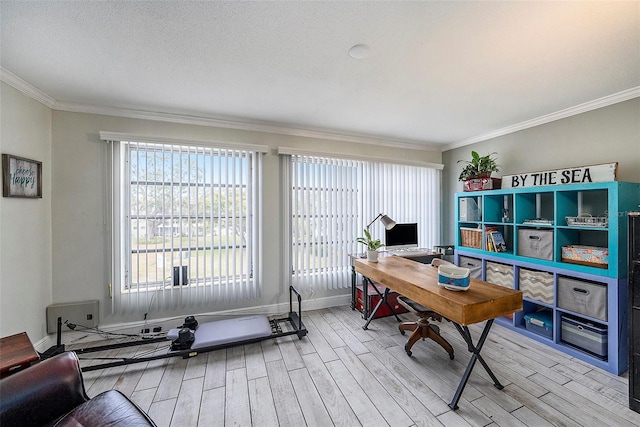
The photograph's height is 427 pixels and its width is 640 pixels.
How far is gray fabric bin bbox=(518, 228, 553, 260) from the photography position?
2.48 m

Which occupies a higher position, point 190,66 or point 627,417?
point 190,66

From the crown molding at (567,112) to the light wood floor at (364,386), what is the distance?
8.07ft

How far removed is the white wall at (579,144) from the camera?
225cm

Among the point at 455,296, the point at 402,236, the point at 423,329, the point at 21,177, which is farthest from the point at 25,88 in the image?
the point at 402,236

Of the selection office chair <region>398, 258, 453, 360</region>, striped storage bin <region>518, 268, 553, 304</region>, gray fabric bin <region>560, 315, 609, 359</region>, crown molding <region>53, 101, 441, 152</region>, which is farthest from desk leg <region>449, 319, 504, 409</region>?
crown molding <region>53, 101, 441, 152</region>

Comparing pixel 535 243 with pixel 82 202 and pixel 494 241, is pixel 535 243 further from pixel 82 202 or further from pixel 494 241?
pixel 82 202

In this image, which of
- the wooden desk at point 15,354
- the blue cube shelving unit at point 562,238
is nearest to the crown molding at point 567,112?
the blue cube shelving unit at point 562,238

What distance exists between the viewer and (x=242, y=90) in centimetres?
223

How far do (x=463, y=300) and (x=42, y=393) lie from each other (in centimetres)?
231

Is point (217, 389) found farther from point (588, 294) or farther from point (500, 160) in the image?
point (500, 160)

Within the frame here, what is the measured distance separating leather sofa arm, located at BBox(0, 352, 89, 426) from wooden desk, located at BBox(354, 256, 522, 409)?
2.13 metres

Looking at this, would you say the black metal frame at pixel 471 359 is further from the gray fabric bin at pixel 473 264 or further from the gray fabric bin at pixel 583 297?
the gray fabric bin at pixel 473 264

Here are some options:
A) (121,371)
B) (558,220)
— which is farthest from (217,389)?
(558,220)

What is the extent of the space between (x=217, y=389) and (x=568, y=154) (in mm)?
4144
